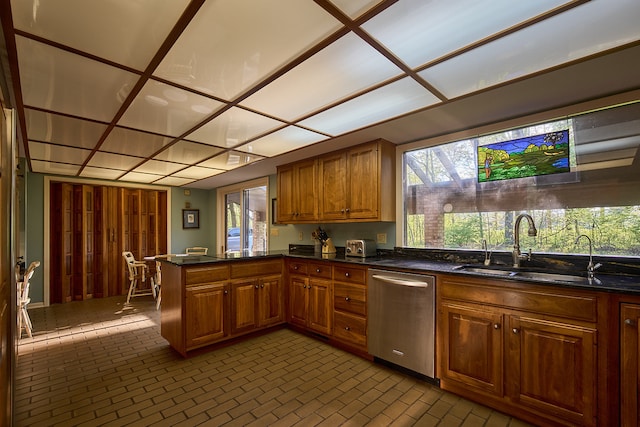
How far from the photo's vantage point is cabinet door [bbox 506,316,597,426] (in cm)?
178

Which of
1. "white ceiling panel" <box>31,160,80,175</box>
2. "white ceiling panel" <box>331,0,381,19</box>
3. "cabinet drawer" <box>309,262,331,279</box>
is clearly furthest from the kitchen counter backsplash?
"white ceiling panel" <box>31,160,80,175</box>

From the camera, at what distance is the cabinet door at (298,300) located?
3.57 m

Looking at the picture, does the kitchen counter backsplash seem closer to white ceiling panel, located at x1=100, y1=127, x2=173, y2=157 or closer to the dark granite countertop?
the dark granite countertop

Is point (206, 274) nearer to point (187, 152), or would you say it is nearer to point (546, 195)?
point (187, 152)

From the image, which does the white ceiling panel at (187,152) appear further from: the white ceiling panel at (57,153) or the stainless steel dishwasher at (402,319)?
the stainless steel dishwasher at (402,319)

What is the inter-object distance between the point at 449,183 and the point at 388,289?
1335mm

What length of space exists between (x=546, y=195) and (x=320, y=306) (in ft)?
7.99

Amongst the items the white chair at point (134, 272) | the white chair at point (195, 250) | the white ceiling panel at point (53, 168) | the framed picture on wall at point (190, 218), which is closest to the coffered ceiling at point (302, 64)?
the white ceiling panel at point (53, 168)

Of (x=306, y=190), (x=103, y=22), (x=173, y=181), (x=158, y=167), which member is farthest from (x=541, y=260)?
(x=173, y=181)

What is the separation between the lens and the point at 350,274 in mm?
3084

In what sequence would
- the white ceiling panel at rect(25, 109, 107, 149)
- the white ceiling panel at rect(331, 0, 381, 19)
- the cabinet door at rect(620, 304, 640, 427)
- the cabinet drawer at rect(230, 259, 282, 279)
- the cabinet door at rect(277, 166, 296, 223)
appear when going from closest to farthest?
1. the white ceiling panel at rect(331, 0, 381, 19)
2. the cabinet door at rect(620, 304, 640, 427)
3. the white ceiling panel at rect(25, 109, 107, 149)
4. the cabinet drawer at rect(230, 259, 282, 279)
5. the cabinet door at rect(277, 166, 296, 223)

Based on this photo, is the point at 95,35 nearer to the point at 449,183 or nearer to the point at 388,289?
the point at 388,289

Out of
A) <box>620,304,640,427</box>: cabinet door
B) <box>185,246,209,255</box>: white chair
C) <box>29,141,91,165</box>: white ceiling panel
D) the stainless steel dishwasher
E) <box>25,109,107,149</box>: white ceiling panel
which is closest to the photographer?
<box>620,304,640,427</box>: cabinet door

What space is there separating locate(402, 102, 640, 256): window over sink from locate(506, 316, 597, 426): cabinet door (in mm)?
853
